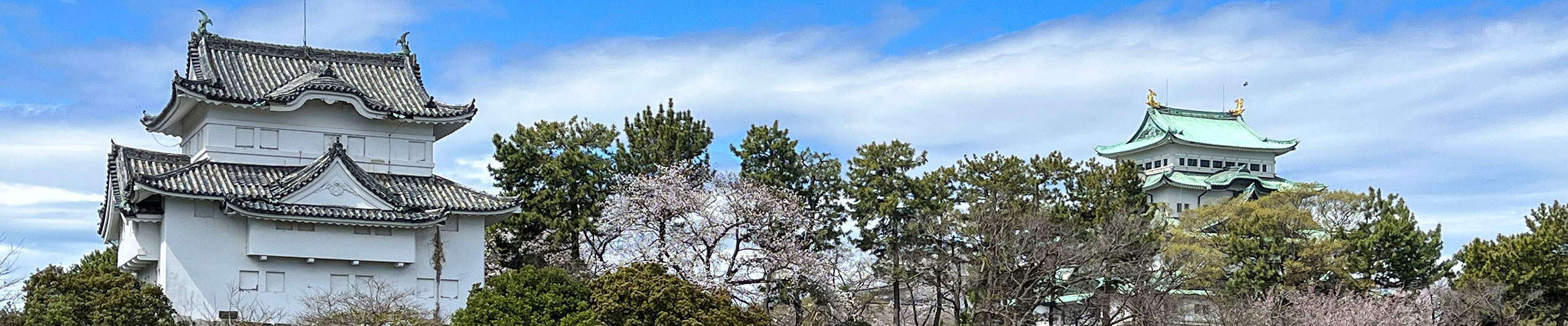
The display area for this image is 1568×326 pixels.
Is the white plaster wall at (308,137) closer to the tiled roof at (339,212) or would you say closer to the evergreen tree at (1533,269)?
the tiled roof at (339,212)

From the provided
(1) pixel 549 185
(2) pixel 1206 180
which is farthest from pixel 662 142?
(2) pixel 1206 180

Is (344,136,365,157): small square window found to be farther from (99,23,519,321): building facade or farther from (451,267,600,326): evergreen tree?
(451,267,600,326): evergreen tree

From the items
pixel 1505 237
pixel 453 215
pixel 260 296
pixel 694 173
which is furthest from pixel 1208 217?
pixel 260 296

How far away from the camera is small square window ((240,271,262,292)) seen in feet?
92.2

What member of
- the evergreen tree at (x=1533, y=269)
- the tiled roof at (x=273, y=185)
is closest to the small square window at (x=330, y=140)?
the tiled roof at (x=273, y=185)

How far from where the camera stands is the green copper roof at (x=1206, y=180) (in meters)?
67.2

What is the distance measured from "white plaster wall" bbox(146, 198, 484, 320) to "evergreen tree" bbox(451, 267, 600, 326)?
4125 mm

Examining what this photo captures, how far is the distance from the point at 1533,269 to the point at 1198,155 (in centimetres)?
3120

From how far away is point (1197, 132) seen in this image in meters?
69.8

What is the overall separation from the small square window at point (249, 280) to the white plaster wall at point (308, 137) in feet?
7.91

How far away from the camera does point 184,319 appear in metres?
27.2

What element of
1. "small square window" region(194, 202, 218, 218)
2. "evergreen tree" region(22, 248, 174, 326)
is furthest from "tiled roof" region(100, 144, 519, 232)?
"evergreen tree" region(22, 248, 174, 326)

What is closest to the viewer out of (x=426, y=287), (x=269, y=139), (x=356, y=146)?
(x=426, y=287)

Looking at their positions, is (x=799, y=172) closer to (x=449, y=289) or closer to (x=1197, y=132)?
(x=449, y=289)
